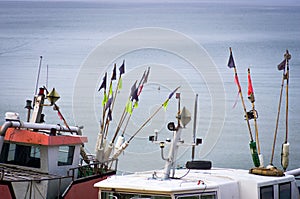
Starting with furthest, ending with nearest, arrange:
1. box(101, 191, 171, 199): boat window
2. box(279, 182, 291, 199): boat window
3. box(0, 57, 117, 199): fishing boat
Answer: box(0, 57, 117, 199): fishing boat < box(279, 182, 291, 199): boat window < box(101, 191, 171, 199): boat window

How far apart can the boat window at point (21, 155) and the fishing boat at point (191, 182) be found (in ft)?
7.00

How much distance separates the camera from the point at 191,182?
9.34 meters

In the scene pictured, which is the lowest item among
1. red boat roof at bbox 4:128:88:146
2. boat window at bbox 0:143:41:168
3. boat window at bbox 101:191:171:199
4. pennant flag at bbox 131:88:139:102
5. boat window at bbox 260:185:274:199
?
boat window at bbox 101:191:171:199

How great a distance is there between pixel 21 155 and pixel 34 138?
1.23ft

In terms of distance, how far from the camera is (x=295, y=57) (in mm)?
36938

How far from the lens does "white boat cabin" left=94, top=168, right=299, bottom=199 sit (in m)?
8.98

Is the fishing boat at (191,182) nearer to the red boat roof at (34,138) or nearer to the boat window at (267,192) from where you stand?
the boat window at (267,192)

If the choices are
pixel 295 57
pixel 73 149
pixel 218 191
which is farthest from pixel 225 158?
pixel 295 57

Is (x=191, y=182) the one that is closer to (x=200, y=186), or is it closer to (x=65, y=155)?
(x=200, y=186)

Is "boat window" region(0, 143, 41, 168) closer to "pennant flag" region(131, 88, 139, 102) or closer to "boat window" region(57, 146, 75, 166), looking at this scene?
"boat window" region(57, 146, 75, 166)

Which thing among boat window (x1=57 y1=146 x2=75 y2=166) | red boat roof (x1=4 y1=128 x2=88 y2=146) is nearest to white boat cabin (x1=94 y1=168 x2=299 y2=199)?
red boat roof (x1=4 y1=128 x2=88 y2=146)

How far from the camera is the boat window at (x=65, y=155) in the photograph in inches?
464

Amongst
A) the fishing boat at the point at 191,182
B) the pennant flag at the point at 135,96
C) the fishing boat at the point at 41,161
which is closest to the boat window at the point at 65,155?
the fishing boat at the point at 41,161

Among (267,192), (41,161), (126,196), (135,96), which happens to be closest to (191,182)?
(126,196)
